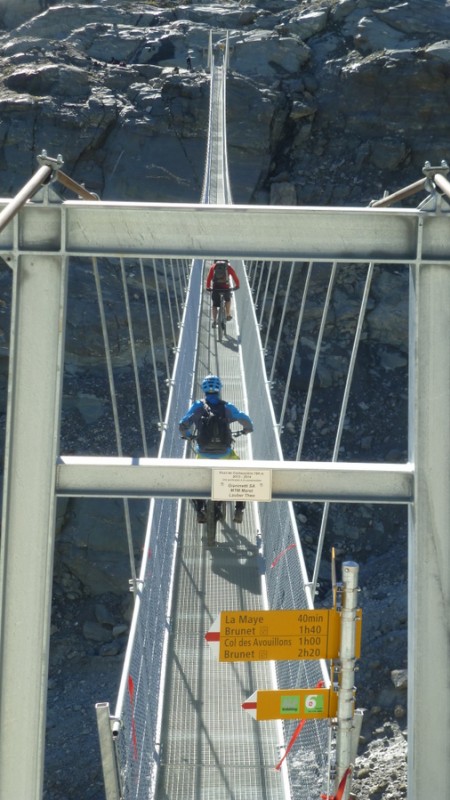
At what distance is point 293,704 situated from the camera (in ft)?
10.5

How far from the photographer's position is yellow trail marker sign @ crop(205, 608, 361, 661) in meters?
3.15

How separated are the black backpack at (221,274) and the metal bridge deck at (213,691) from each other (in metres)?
3.91

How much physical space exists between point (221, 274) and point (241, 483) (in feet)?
24.5

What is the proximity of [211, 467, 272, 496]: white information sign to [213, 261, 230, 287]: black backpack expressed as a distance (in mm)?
7365

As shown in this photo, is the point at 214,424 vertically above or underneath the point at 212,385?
underneath

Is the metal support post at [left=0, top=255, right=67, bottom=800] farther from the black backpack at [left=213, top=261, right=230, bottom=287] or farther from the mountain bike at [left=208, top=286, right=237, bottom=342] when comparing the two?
the mountain bike at [left=208, top=286, right=237, bottom=342]

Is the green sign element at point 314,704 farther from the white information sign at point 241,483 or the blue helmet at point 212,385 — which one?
the blue helmet at point 212,385

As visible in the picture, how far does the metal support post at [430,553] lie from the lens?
3.13m

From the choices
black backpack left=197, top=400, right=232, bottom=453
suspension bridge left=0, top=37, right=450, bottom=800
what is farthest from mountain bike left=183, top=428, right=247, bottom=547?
suspension bridge left=0, top=37, right=450, bottom=800

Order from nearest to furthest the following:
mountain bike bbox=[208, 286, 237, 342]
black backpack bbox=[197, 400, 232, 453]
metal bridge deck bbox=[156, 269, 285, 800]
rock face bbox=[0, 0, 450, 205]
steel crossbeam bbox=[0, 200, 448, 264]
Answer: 1. steel crossbeam bbox=[0, 200, 448, 264]
2. metal bridge deck bbox=[156, 269, 285, 800]
3. black backpack bbox=[197, 400, 232, 453]
4. mountain bike bbox=[208, 286, 237, 342]
5. rock face bbox=[0, 0, 450, 205]

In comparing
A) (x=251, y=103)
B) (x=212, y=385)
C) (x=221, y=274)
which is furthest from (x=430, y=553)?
(x=251, y=103)

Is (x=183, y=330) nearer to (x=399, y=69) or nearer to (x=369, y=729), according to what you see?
(x=369, y=729)

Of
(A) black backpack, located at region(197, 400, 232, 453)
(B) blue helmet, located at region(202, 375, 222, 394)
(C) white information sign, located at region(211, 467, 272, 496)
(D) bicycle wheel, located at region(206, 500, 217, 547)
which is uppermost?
(B) blue helmet, located at region(202, 375, 222, 394)

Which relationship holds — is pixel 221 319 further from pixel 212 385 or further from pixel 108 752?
pixel 108 752
